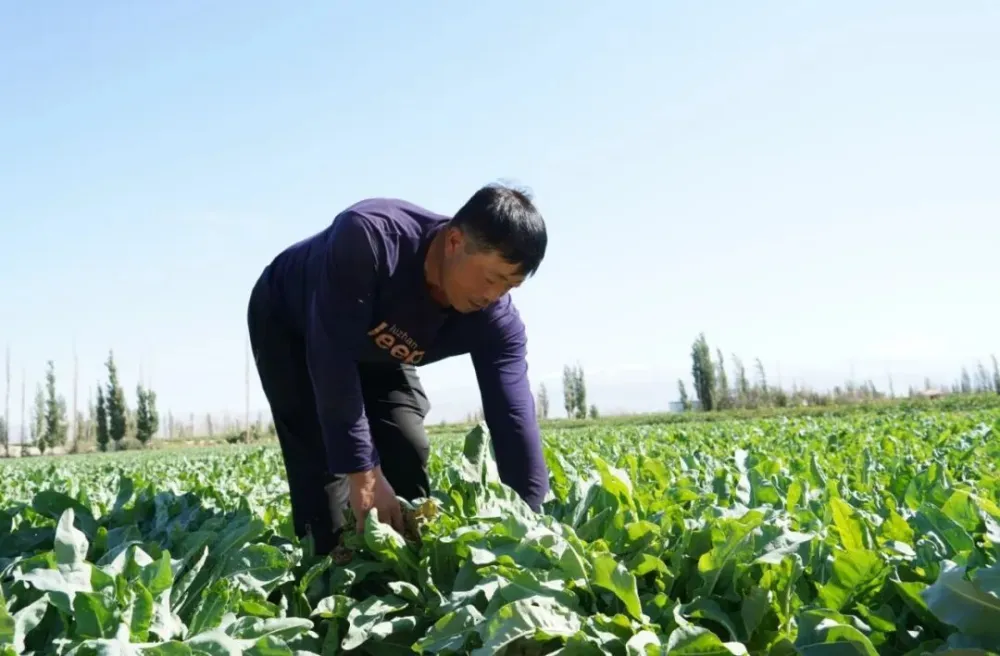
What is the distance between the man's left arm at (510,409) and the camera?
2928 millimetres

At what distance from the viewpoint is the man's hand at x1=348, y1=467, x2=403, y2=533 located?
2.64 metres

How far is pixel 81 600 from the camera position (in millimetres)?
1858

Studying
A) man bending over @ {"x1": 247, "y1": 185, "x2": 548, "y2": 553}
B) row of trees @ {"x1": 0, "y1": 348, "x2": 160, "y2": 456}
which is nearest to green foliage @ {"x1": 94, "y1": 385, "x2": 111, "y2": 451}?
row of trees @ {"x1": 0, "y1": 348, "x2": 160, "y2": 456}

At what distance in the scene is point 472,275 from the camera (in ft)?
8.72

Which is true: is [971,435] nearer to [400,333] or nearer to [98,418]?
[400,333]

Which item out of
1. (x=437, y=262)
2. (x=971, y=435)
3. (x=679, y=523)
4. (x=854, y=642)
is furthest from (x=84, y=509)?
(x=971, y=435)

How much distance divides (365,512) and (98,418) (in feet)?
180

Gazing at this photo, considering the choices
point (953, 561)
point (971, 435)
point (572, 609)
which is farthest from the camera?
point (971, 435)

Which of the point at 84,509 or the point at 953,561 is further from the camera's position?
the point at 84,509

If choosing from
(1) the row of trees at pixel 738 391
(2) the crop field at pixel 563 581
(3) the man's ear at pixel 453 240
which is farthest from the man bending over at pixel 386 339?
(1) the row of trees at pixel 738 391

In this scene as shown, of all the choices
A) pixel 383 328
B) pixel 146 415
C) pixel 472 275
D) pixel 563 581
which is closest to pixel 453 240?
pixel 472 275

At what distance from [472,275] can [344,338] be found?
46 cm

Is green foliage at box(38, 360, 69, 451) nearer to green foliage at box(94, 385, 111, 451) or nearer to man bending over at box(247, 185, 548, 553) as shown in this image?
green foliage at box(94, 385, 111, 451)

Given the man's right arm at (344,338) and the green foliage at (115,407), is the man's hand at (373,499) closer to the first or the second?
the man's right arm at (344,338)
